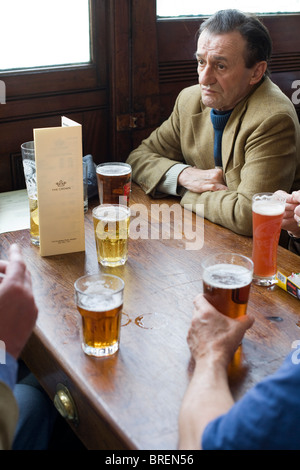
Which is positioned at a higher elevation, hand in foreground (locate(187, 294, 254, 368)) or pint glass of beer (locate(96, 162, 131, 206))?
pint glass of beer (locate(96, 162, 131, 206))

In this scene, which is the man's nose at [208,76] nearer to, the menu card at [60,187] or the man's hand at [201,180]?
the man's hand at [201,180]

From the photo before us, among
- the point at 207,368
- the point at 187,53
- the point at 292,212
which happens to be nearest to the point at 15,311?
the point at 207,368

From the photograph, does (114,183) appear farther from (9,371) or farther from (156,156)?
(9,371)

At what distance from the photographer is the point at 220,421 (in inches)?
36.0

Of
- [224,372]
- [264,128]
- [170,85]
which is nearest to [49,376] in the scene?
[224,372]

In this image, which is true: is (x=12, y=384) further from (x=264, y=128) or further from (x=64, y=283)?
(x=264, y=128)

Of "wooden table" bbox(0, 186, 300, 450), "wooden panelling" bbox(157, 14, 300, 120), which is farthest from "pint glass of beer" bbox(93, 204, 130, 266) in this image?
"wooden panelling" bbox(157, 14, 300, 120)

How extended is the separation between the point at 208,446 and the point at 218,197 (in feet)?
3.96

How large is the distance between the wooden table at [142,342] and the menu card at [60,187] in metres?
0.05

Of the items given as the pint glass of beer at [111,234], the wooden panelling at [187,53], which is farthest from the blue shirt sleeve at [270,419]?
the wooden panelling at [187,53]

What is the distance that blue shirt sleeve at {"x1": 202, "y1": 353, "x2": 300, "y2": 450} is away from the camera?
33.5 inches

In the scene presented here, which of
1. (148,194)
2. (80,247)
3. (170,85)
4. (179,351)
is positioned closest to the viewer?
(179,351)

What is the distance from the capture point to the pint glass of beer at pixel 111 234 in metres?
1.54

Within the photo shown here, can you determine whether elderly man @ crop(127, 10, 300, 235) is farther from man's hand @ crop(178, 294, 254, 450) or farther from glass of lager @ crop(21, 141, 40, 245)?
man's hand @ crop(178, 294, 254, 450)
